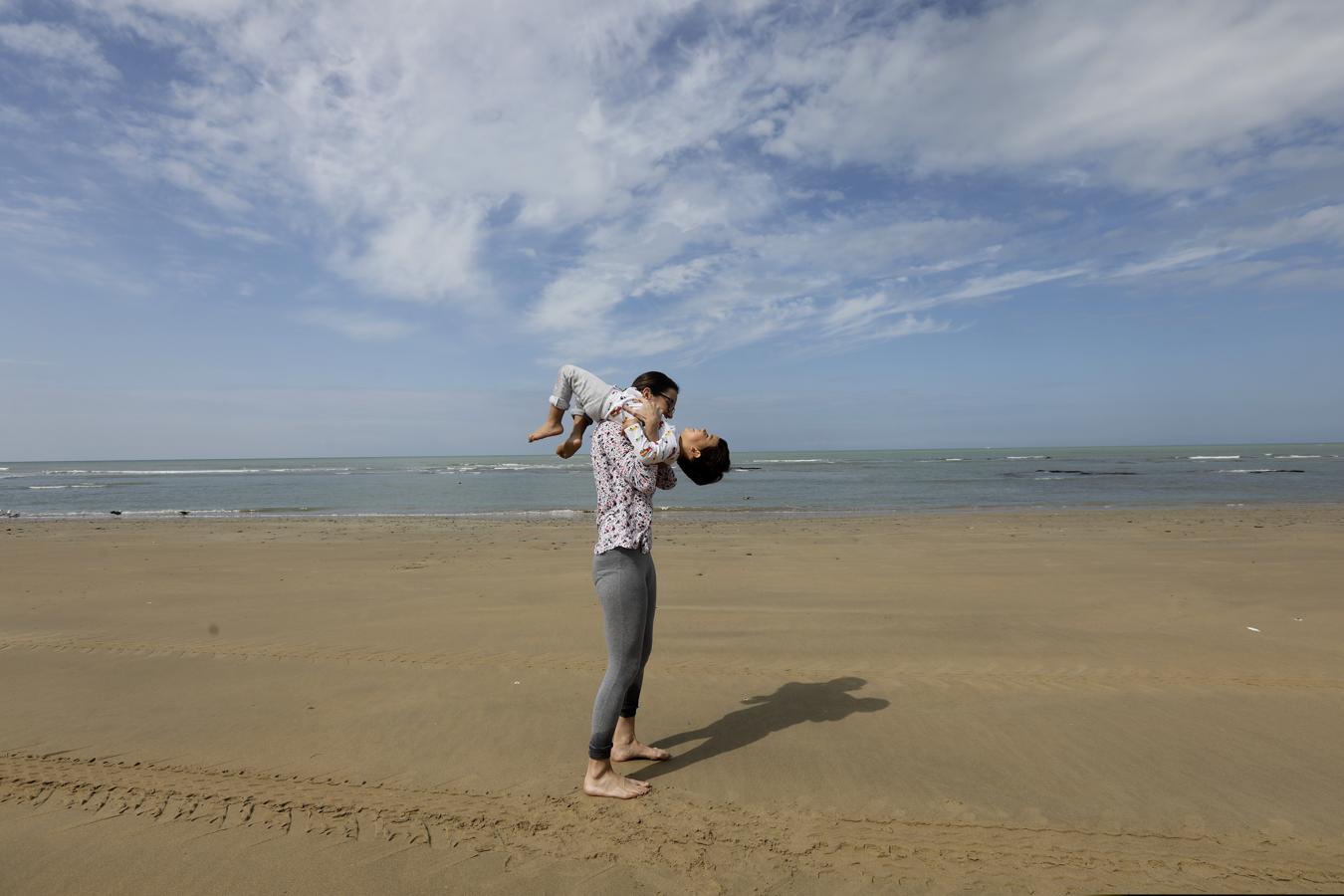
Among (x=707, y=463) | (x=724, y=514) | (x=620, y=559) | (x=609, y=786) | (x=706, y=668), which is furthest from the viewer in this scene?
(x=724, y=514)

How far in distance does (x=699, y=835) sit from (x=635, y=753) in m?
0.84

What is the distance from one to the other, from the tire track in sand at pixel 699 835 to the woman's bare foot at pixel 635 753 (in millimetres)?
390

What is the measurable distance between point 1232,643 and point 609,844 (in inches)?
248

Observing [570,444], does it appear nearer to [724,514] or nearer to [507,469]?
[724,514]

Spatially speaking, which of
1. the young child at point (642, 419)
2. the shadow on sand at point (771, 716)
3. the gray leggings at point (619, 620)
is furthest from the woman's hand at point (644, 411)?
the shadow on sand at point (771, 716)

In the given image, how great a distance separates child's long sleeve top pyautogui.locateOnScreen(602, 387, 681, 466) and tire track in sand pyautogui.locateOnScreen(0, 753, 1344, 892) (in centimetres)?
180

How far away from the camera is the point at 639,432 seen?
3232 mm

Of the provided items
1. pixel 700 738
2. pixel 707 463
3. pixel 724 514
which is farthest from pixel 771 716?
pixel 724 514

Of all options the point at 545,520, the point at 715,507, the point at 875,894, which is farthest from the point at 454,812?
the point at 715,507

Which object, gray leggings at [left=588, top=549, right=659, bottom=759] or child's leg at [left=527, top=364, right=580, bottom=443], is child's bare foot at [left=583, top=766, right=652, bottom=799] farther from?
child's leg at [left=527, top=364, right=580, bottom=443]

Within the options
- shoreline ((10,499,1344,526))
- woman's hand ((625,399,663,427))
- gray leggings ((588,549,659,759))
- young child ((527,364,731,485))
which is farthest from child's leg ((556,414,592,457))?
shoreline ((10,499,1344,526))

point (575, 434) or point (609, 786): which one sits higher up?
point (575, 434)

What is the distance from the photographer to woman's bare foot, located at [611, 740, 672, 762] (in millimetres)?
4090

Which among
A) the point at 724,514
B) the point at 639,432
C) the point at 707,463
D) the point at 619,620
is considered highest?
the point at 639,432
